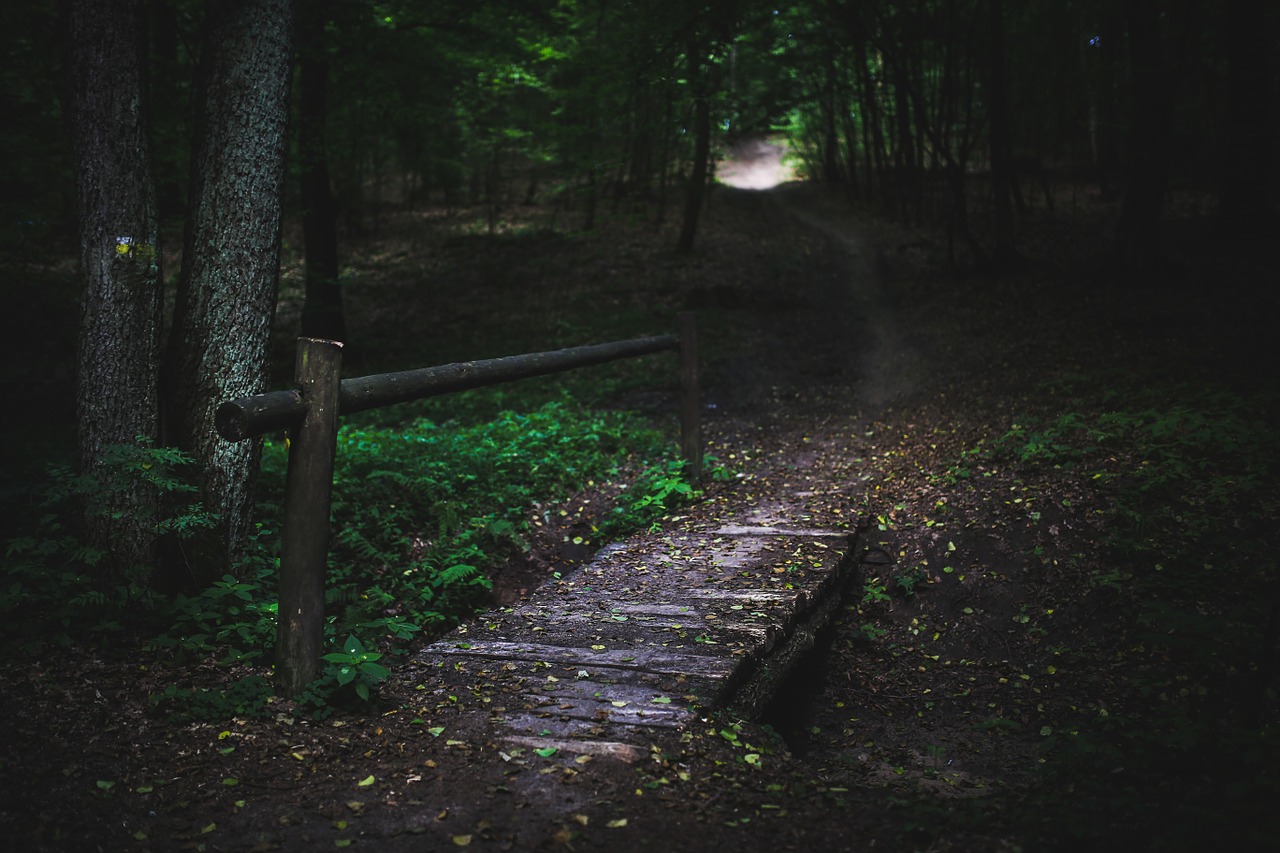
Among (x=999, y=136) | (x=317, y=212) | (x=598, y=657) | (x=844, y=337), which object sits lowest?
(x=598, y=657)

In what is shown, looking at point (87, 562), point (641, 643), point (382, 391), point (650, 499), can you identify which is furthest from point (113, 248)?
point (650, 499)

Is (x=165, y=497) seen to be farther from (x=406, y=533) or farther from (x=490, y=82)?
(x=490, y=82)

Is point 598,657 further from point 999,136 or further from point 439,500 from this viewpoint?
point 999,136

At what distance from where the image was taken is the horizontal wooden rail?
2561 mm

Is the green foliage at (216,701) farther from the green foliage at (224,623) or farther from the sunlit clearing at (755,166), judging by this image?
the sunlit clearing at (755,166)

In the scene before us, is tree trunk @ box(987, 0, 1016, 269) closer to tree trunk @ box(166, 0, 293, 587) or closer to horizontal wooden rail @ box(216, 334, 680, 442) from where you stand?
horizontal wooden rail @ box(216, 334, 680, 442)

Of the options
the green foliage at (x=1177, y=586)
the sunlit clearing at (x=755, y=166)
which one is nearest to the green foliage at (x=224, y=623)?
the green foliage at (x=1177, y=586)

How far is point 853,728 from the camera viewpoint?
4016 mm

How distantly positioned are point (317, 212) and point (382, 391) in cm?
1100

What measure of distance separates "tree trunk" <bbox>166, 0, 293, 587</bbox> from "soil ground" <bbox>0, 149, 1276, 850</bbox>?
103 cm

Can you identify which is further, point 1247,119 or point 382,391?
point 1247,119

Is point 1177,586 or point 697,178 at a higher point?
point 697,178

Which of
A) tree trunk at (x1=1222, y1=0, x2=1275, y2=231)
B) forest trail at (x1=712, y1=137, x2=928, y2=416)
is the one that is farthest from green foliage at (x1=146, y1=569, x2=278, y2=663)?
tree trunk at (x1=1222, y1=0, x2=1275, y2=231)

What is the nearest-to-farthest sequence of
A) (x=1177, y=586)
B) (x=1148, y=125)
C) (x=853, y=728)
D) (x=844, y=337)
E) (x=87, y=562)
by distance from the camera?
(x=87, y=562) → (x=853, y=728) → (x=1177, y=586) → (x=1148, y=125) → (x=844, y=337)
